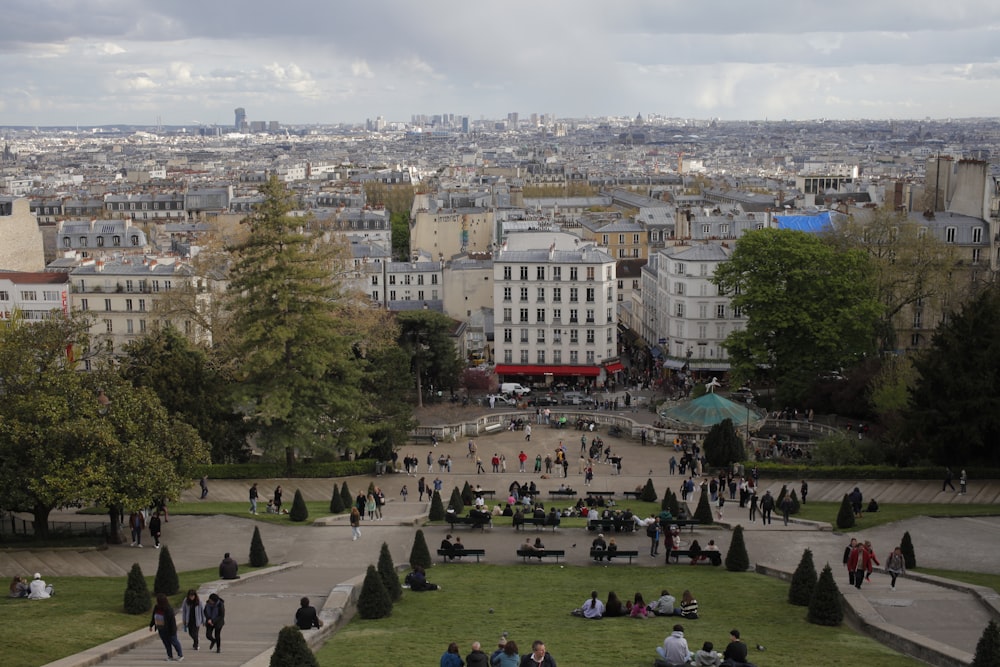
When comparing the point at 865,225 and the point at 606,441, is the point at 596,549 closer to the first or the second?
the point at 606,441

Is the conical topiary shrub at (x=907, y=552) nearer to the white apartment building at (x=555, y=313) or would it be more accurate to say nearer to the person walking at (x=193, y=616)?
the person walking at (x=193, y=616)

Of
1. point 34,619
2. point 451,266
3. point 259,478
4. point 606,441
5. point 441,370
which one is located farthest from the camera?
Result: point 451,266

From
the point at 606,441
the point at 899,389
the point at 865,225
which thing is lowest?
the point at 606,441

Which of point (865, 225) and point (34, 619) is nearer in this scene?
point (34, 619)

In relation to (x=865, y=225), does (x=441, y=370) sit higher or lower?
lower

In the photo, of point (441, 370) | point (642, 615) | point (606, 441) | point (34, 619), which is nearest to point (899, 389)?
point (606, 441)

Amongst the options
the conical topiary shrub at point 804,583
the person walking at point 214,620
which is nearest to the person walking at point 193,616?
the person walking at point 214,620

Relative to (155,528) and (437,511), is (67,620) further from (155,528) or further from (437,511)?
(437,511)

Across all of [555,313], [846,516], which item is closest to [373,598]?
[846,516]
